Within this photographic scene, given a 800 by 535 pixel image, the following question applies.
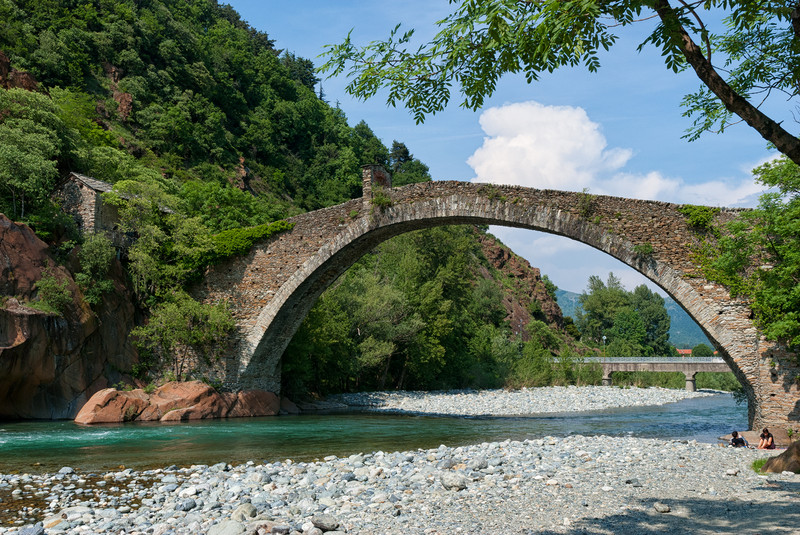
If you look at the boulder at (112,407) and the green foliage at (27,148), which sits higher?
the green foliage at (27,148)

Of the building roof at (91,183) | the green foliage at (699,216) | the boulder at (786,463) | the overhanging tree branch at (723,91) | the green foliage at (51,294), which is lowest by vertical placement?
the boulder at (786,463)

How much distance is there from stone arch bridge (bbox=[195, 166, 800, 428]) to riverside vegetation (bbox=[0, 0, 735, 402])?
0.94 m

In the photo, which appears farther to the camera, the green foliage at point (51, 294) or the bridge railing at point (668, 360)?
the bridge railing at point (668, 360)

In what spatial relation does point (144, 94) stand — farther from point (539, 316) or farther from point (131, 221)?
point (539, 316)

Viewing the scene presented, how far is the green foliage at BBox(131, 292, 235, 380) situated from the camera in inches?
775

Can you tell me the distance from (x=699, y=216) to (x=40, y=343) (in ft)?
54.8

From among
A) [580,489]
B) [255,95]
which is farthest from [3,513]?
[255,95]

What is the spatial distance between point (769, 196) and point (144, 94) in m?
41.5

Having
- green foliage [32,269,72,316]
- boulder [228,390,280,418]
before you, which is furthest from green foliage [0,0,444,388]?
boulder [228,390,280,418]

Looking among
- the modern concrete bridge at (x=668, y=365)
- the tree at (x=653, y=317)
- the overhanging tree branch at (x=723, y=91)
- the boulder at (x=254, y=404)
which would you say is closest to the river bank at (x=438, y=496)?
the overhanging tree branch at (x=723, y=91)

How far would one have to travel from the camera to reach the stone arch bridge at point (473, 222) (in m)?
13.5

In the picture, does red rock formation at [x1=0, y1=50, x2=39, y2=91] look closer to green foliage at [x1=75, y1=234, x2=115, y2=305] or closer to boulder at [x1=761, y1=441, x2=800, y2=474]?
green foliage at [x1=75, y1=234, x2=115, y2=305]

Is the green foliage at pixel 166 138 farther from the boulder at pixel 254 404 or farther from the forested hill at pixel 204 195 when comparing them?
the boulder at pixel 254 404

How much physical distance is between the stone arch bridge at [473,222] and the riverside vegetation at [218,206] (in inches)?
36.9
